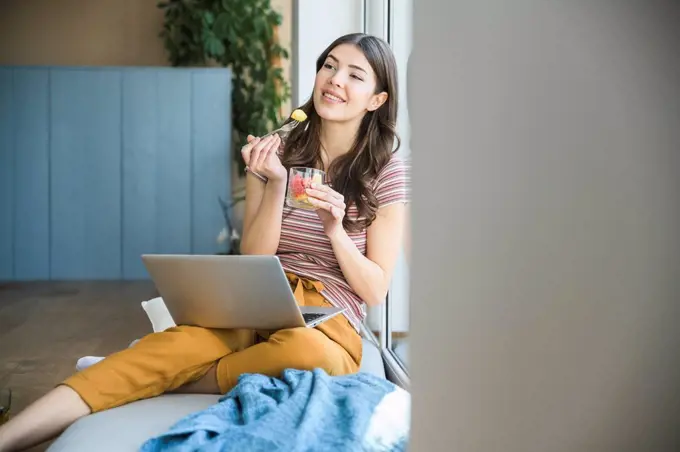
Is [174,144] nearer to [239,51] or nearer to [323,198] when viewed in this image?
[239,51]

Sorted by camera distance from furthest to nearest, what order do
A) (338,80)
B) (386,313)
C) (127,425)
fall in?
(386,313), (338,80), (127,425)

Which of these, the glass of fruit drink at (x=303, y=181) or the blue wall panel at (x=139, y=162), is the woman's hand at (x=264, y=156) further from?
the blue wall panel at (x=139, y=162)

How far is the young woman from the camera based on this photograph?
168 cm

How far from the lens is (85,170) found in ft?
18.1

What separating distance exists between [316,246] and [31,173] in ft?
13.0

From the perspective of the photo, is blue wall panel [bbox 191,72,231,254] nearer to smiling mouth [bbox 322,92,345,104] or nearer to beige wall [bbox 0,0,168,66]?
beige wall [bbox 0,0,168,66]

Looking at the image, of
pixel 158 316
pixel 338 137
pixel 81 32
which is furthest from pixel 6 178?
pixel 338 137

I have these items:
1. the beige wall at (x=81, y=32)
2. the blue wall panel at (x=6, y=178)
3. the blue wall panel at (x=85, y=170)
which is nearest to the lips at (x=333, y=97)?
the blue wall panel at (x=85, y=170)

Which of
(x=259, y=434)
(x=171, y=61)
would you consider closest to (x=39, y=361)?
(x=259, y=434)

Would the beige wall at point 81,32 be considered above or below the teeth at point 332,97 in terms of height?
above

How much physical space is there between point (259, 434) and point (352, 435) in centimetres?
15

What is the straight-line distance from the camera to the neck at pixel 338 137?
2225 millimetres

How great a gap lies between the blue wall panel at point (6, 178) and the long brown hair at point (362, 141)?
3803 millimetres

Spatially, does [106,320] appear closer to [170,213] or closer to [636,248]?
[170,213]
